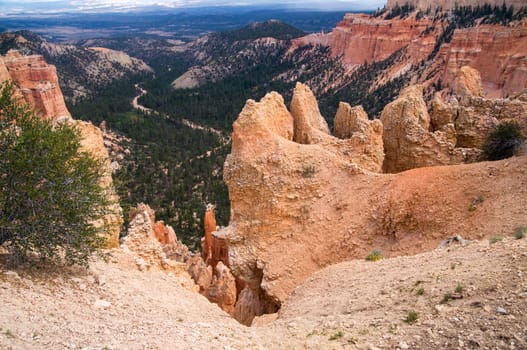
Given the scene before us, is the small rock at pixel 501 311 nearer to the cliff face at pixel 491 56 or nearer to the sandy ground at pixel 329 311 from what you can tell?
the sandy ground at pixel 329 311

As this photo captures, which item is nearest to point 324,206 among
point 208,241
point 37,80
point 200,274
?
point 200,274

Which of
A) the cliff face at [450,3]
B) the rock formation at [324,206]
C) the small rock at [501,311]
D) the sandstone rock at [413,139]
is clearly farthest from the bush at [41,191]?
the cliff face at [450,3]

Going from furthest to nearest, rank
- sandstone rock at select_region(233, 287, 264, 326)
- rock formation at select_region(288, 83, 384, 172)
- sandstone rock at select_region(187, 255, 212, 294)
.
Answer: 1. sandstone rock at select_region(187, 255, 212, 294)
2. rock formation at select_region(288, 83, 384, 172)
3. sandstone rock at select_region(233, 287, 264, 326)

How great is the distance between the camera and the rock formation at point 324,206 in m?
11.6

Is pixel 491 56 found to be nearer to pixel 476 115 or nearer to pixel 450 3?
pixel 476 115

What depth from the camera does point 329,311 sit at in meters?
8.30

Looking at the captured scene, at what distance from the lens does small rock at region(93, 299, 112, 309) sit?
26.0 feet

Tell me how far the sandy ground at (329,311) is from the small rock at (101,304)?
4 centimetres

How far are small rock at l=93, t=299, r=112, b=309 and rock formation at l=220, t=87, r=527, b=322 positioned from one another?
5.65 meters

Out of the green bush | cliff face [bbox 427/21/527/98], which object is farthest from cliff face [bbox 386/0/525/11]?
the green bush

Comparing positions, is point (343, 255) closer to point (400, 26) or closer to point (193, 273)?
point (193, 273)

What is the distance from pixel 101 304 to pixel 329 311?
15.6 ft

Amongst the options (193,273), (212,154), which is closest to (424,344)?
(193,273)

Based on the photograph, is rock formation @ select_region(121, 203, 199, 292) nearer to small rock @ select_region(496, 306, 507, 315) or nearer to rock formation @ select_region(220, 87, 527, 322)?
rock formation @ select_region(220, 87, 527, 322)
